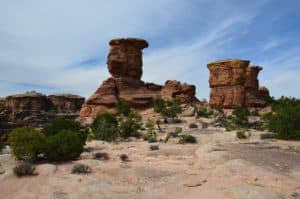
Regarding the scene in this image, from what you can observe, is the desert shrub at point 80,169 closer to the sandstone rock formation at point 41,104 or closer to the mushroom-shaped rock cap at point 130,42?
the mushroom-shaped rock cap at point 130,42

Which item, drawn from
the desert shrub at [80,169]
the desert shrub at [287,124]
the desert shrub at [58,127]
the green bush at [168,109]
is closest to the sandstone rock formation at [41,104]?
the green bush at [168,109]

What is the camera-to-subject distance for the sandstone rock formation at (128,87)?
40875mm

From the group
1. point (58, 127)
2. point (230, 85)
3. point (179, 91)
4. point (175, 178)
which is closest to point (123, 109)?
point (179, 91)

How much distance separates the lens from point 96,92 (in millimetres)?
41938

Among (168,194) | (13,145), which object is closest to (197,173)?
(168,194)

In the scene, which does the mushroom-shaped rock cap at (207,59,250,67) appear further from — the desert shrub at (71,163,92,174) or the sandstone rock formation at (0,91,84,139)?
the desert shrub at (71,163,92,174)

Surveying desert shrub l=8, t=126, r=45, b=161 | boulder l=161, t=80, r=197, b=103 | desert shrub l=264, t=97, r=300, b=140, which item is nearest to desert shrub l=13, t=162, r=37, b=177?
desert shrub l=8, t=126, r=45, b=161

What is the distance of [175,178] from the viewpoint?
10969 mm

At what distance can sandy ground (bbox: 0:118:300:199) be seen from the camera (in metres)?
9.55

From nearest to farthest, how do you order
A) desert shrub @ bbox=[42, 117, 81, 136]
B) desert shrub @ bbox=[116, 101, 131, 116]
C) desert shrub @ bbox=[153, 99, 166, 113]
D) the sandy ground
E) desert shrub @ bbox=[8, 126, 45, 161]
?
the sandy ground, desert shrub @ bbox=[8, 126, 45, 161], desert shrub @ bbox=[42, 117, 81, 136], desert shrub @ bbox=[153, 99, 166, 113], desert shrub @ bbox=[116, 101, 131, 116]

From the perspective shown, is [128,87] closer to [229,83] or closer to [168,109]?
[168,109]

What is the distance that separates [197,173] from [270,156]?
3.75 meters

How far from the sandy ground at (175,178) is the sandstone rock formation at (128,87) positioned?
26.4m

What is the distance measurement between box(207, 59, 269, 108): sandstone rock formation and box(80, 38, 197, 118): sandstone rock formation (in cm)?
320
